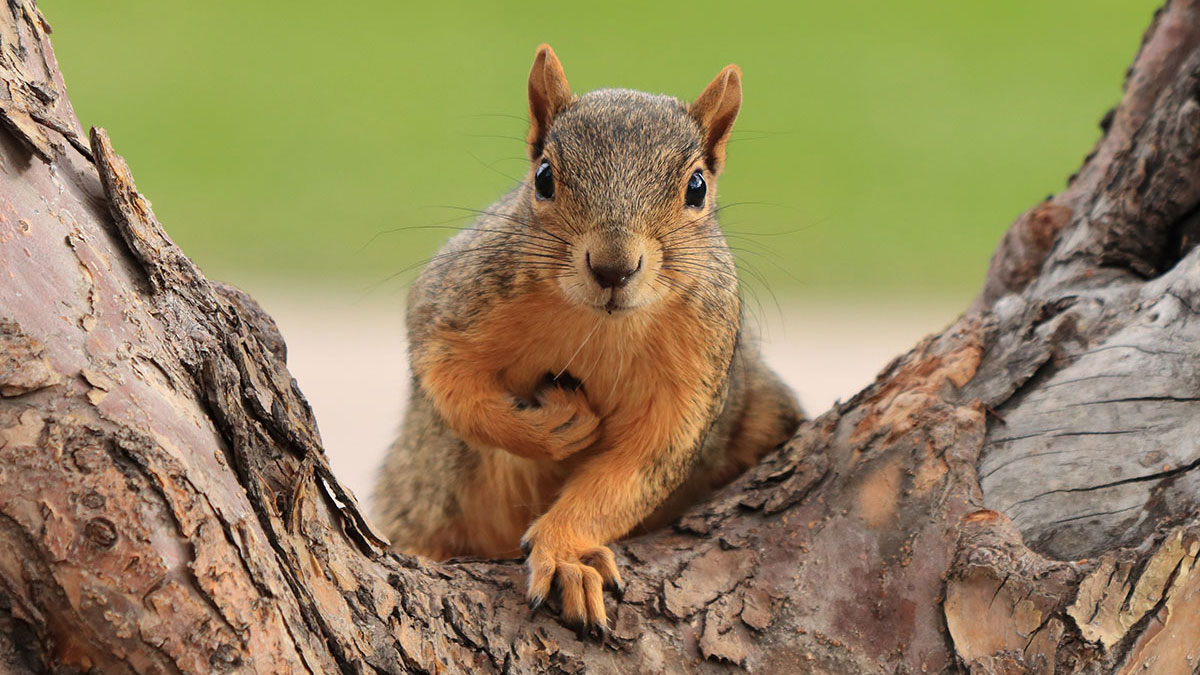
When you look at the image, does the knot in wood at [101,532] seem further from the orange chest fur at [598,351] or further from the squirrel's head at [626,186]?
the orange chest fur at [598,351]

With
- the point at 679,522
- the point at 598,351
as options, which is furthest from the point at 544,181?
the point at 679,522

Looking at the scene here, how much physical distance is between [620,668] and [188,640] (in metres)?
0.49

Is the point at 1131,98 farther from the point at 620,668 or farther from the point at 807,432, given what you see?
the point at 620,668

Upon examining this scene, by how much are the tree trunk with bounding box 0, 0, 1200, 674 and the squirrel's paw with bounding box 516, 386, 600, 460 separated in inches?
6.6

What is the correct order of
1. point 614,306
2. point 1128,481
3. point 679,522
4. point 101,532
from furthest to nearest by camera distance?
point 679,522 → point 614,306 → point 1128,481 → point 101,532

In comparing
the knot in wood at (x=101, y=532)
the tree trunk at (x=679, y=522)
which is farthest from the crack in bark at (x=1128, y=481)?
the knot in wood at (x=101, y=532)

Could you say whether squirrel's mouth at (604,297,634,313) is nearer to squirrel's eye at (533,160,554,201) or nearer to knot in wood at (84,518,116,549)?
squirrel's eye at (533,160,554,201)

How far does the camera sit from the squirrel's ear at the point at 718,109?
165 centimetres

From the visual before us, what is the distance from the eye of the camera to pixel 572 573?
4.22 feet

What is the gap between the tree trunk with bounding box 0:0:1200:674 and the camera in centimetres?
85

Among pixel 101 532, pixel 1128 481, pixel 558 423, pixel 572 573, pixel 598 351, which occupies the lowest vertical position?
pixel 101 532

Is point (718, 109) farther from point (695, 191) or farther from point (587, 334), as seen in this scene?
point (587, 334)

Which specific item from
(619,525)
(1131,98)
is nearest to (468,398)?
(619,525)

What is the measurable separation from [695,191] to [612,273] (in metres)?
0.32
